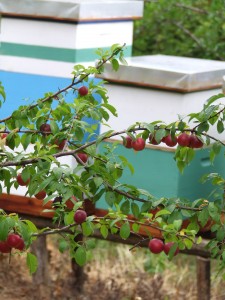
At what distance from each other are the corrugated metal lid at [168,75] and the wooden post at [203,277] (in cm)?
124

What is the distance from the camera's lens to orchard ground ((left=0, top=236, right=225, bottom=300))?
20.2ft

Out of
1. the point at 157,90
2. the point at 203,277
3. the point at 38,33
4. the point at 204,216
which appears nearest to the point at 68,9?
the point at 38,33

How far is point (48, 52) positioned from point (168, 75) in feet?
2.53

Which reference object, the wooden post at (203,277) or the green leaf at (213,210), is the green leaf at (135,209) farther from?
the wooden post at (203,277)

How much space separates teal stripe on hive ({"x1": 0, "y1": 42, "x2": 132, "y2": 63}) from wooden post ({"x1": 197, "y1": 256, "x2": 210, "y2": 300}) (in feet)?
4.70

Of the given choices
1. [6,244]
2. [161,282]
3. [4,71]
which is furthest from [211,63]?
[6,244]

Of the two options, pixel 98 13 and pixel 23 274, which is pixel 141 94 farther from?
pixel 23 274

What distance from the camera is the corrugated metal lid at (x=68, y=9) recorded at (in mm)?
4855

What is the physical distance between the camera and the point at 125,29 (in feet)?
17.2

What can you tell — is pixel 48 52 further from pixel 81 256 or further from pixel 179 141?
pixel 81 256

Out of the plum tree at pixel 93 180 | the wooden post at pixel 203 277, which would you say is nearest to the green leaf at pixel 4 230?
the plum tree at pixel 93 180

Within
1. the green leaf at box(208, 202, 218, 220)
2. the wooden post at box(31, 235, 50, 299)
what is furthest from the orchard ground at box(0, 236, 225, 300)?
the green leaf at box(208, 202, 218, 220)

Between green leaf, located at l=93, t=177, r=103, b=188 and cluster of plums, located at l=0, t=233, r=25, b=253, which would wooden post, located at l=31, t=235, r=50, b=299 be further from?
cluster of plums, located at l=0, t=233, r=25, b=253

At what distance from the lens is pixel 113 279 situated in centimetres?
621
